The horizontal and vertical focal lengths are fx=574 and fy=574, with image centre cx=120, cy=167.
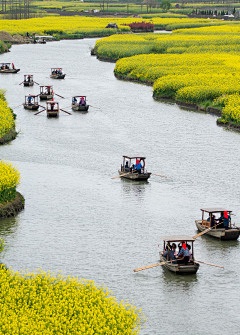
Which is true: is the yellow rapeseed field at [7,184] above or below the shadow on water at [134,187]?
above

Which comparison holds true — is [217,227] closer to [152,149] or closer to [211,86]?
[152,149]

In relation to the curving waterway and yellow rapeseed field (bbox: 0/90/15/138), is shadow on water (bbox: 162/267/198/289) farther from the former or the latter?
yellow rapeseed field (bbox: 0/90/15/138)

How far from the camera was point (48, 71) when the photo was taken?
132 meters

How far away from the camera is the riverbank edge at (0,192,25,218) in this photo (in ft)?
147

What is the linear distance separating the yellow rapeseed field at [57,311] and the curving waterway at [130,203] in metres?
5.10

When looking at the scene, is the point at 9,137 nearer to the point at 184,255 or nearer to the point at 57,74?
the point at 184,255

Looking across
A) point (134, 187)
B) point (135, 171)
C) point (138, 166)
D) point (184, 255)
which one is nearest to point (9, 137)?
point (135, 171)

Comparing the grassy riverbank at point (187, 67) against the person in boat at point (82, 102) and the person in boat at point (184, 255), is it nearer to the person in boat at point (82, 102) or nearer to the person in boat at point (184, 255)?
the person in boat at point (82, 102)

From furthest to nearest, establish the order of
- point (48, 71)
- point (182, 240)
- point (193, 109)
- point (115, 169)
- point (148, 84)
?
1. point (48, 71)
2. point (148, 84)
3. point (193, 109)
4. point (115, 169)
5. point (182, 240)

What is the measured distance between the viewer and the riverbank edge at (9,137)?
67812mm

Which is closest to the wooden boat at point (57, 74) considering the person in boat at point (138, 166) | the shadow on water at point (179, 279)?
the person in boat at point (138, 166)

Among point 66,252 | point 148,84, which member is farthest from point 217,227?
point 148,84

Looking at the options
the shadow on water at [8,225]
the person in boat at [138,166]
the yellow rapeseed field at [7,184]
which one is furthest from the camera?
the person in boat at [138,166]

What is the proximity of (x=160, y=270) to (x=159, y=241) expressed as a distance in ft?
15.5
